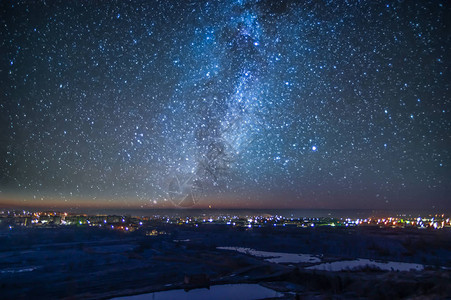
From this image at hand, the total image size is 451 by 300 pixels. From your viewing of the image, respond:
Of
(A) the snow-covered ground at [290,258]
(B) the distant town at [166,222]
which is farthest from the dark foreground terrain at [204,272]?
(B) the distant town at [166,222]

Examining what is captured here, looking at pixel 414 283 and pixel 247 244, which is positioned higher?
pixel 414 283

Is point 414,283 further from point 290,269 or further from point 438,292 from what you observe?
point 290,269

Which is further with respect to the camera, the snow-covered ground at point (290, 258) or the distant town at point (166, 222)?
the distant town at point (166, 222)

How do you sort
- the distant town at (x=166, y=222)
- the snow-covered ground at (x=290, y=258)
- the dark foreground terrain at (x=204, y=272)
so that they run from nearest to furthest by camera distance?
the dark foreground terrain at (x=204, y=272), the snow-covered ground at (x=290, y=258), the distant town at (x=166, y=222)

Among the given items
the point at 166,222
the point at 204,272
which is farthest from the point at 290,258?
the point at 166,222

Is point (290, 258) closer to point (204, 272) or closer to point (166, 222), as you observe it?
point (204, 272)

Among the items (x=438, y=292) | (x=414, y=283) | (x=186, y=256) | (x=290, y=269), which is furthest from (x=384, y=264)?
(x=186, y=256)

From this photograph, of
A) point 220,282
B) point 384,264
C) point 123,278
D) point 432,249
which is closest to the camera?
point 220,282

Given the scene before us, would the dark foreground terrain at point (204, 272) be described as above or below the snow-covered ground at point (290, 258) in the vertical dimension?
above

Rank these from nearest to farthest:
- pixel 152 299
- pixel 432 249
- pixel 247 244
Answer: pixel 152 299 < pixel 432 249 < pixel 247 244

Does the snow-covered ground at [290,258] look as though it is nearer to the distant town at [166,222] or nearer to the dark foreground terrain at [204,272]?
the dark foreground terrain at [204,272]

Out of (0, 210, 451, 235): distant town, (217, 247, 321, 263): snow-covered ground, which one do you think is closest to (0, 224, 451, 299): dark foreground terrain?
(217, 247, 321, 263): snow-covered ground
